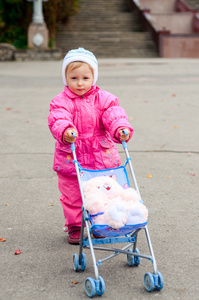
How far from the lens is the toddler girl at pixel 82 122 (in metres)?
3.74

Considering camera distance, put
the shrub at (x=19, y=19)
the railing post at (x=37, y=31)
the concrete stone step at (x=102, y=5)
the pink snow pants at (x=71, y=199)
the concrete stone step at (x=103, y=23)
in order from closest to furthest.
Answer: the pink snow pants at (x=71, y=199)
the railing post at (x=37, y=31)
the shrub at (x=19, y=19)
the concrete stone step at (x=103, y=23)
the concrete stone step at (x=102, y=5)

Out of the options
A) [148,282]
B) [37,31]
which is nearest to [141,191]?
[148,282]

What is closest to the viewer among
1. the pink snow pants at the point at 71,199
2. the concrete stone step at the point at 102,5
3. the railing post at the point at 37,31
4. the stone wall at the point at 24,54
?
the pink snow pants at the point at 71,199

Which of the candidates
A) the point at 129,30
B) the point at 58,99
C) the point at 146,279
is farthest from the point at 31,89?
the point at 129,30

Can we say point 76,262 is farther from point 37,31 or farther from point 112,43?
point 112,43

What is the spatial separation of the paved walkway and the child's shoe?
68 mm

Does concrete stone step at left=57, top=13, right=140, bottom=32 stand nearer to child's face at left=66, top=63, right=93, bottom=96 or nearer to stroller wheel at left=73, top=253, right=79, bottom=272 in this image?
child's face at left=66, top=63, right=93, bottom=96

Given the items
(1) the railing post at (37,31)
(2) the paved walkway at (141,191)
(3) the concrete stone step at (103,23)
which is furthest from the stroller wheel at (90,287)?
(3) the concrete stone step at (103,23)

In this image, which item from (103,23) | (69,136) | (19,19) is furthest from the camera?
(103,23)

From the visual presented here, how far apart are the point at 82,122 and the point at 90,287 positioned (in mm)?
1237

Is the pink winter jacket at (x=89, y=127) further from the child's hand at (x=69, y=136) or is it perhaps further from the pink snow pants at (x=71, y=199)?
the child's hand at (x=69, y=136)

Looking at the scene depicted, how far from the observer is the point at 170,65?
2036 centimetres

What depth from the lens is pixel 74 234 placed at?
13.3 ft

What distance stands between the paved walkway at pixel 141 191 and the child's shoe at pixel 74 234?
0.07 metres
